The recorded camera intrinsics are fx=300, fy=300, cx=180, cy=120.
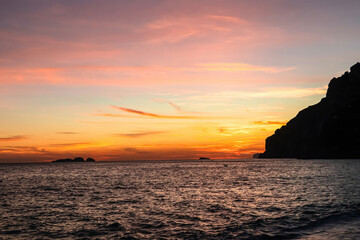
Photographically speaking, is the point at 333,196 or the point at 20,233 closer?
the point at 20,233

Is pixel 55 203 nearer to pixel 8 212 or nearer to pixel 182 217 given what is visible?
pixel 8 212

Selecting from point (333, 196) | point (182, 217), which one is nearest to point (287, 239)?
point (182, 217)

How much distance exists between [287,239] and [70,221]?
21.2 metres

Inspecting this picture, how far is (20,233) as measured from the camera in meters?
26.8

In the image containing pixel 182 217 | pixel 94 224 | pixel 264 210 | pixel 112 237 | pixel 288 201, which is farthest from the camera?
pixel 288 201

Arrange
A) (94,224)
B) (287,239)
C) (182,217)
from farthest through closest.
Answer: (182,217), (94,224), (287,239)

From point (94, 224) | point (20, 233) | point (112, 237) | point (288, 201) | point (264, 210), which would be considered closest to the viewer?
point (112, 237)

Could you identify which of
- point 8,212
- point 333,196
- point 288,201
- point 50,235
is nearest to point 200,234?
point 50,235

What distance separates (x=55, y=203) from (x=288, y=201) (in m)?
33.3

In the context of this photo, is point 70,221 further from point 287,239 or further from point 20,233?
point 287,239

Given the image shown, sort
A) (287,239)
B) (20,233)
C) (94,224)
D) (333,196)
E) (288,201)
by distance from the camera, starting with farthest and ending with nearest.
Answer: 1. (333,196)
2. (288,201)
3. (94,224)
4. (20,233)
5. (287,239)

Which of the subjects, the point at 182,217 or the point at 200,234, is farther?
the point at 182,217

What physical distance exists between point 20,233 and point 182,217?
15513 millimetres

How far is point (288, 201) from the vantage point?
137 feet
